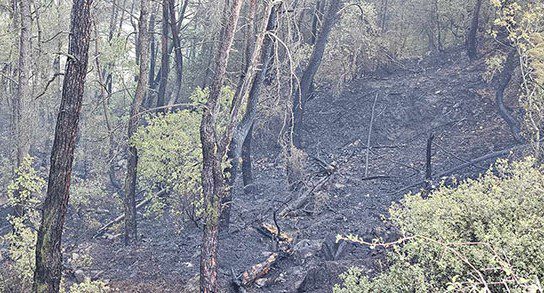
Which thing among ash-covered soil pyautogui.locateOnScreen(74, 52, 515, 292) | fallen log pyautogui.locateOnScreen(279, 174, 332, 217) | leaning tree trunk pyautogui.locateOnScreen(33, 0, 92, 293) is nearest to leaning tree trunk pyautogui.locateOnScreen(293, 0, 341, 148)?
ash-covered soil pyautogui.locateOnScreen(74, 52, 515, 292)

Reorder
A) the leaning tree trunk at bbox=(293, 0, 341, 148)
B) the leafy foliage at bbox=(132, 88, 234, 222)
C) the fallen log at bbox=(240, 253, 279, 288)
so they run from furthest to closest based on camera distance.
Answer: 1. the leaning tree trunk at bbox=(293, 0, 341, 148)
2. the leafy foliage at bbox=(132, 88, 234, 222)
3. the fallen log at bbox=(240, 253, 279, 288)

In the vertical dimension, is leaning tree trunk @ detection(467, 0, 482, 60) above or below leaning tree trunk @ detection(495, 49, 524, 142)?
above

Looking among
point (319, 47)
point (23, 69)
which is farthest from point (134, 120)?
point (319, 47)

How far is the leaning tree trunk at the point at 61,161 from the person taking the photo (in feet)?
18.4

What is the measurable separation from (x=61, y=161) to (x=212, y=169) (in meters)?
2.27

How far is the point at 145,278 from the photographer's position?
8.79 m

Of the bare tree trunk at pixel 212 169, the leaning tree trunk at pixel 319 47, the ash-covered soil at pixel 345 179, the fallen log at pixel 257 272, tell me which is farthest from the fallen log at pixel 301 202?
the bare tree trunk at pixel 212 169

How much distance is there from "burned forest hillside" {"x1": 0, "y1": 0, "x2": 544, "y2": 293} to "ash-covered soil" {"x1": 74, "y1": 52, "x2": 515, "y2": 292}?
59 mm

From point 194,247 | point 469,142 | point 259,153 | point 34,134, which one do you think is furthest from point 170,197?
point 34,134

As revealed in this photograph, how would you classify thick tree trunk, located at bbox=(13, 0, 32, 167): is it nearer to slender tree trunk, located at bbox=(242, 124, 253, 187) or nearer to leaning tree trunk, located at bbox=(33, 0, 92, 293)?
leaning tree trunk, located at bbox=(33, 0, 92, 293)

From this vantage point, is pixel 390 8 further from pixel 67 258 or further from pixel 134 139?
pixel 67 258

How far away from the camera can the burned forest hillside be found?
5051 mm

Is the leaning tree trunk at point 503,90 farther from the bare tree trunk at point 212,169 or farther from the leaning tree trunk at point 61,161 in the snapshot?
the leaning tree trunk at point 61,161

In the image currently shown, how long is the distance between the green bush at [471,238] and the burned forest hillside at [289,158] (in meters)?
0.03
